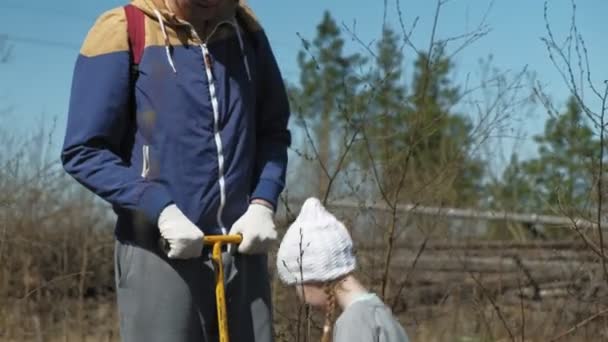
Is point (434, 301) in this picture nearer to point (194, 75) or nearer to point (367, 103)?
point (367, 103)

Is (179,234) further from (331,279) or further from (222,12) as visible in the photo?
(222,12)

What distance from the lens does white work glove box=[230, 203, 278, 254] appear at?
3.39m

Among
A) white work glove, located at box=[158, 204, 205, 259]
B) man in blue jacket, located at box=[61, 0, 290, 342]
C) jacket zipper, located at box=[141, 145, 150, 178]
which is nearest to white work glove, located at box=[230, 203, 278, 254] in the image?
man in blue jacket, located at box=[61, 0, 290, 342]

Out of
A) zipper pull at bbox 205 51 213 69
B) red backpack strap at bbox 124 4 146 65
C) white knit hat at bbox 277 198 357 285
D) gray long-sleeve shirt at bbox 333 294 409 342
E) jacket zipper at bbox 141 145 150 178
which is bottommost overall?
gray long-sleeve shirt at bbox 333 294 409 342

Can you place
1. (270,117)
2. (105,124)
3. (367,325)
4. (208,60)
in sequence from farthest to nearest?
1. (270,117)
2. (208,60)
3. (105,124)
4. (367,325)

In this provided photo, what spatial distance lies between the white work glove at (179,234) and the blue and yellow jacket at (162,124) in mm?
32

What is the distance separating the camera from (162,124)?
3371 mm

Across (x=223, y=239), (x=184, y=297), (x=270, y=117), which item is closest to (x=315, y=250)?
(x=223, y=239)

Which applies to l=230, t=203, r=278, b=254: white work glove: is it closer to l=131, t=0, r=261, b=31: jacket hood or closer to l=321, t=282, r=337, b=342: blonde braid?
l=321, t=282, r=337, b=342: blonde braid

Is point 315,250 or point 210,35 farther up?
point 210,35

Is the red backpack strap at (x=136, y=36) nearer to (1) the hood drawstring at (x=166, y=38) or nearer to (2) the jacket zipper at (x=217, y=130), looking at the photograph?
(1) the hood drawstring at (x=166, y=38)

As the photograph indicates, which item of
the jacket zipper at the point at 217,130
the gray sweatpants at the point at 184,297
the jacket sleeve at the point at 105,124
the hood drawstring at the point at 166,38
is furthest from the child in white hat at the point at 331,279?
the hood drawstring at the point at 166,38

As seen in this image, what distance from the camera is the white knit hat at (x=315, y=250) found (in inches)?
134

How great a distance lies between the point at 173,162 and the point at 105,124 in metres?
0.22
